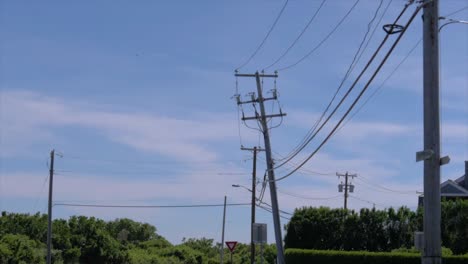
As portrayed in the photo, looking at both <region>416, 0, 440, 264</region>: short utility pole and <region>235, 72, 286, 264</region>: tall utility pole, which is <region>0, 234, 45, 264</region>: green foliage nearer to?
<region>235, 72, 286, 264</region>: tall utility pole

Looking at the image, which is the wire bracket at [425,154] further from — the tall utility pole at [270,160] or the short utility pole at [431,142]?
the tall utility pole at [270,160]

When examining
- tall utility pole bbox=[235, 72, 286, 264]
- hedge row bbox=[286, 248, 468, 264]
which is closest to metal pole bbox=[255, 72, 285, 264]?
tall utility pole bbox=[235, 72, 286, 264]

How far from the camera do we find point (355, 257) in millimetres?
34250

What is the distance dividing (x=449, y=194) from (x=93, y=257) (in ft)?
98.0

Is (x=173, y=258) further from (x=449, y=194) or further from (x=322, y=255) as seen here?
(x=322, y=255)

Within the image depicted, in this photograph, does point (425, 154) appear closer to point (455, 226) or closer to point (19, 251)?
point (455, 226)

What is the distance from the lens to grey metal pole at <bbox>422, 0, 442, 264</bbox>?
12.3 meters

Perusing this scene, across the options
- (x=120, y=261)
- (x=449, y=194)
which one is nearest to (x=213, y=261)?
(x=120, y=261)

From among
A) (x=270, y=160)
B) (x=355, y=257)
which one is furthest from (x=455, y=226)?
(x=270, y=160)

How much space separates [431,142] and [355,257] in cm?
2271

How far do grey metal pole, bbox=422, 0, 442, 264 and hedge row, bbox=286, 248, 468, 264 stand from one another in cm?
1924

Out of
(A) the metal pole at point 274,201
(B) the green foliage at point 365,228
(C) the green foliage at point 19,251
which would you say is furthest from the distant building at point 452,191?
(C) the green foliage at point 19,251

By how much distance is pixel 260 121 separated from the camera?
107ft

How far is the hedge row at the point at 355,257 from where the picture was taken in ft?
103
